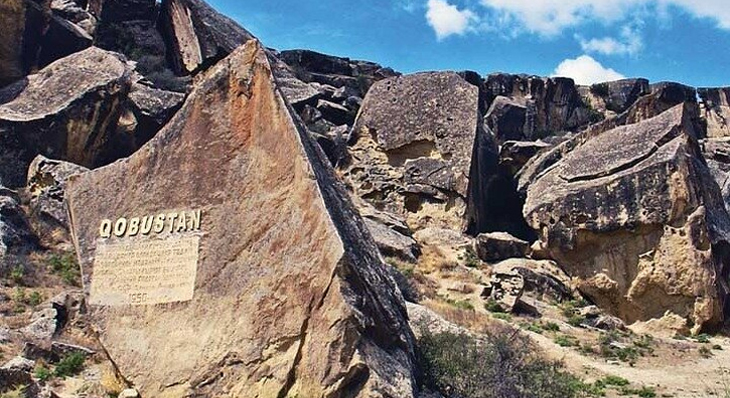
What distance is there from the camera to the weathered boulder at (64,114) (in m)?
18.2

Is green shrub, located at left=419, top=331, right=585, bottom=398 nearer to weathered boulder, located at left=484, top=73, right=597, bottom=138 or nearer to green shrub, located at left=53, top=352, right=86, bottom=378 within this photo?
green shrub, located at left=53, top=352, right=86, bottom=378

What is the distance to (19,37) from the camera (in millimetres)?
21297

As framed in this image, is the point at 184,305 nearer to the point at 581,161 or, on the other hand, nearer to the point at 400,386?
the point at 400,386

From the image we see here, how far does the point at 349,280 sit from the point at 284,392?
1.12 metres

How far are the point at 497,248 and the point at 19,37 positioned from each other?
13.3 metres

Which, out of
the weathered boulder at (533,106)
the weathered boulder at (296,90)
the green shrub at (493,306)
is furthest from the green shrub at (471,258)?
the weathered boulder at (533,106)

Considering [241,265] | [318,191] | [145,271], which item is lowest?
[145,271]

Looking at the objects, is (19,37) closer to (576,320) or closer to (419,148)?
(419,148)

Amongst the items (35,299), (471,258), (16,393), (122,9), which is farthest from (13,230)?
(122,9)

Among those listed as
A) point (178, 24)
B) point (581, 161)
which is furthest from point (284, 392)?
point (178, 24)

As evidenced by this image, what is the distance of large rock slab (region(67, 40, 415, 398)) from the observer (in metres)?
7.22

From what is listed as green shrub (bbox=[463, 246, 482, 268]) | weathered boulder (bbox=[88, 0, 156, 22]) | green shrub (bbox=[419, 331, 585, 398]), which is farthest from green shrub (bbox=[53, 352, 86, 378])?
weathered boulder (bbox=[88, 0, 156, 22])

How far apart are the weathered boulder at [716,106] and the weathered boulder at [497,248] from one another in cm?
2390

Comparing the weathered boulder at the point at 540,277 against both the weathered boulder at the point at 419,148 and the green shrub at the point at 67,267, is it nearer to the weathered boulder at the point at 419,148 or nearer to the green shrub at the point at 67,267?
the weathered boulder at the point at 419,148
